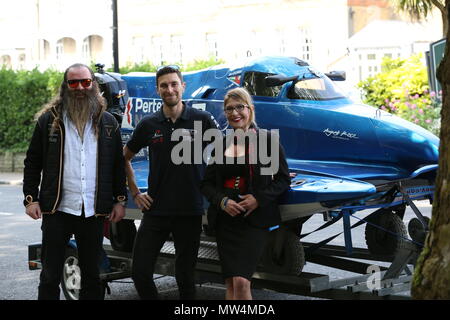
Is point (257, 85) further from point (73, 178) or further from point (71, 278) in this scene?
point (73, 178)

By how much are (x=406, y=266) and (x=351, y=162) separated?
49.8 inches

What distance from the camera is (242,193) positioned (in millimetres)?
6387

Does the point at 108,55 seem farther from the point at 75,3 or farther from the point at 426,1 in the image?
the point at 426,1

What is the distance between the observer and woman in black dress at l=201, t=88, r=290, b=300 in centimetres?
628

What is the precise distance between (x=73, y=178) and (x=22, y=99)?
2427 cm

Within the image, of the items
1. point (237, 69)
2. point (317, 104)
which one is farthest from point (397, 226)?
point (237, 69)

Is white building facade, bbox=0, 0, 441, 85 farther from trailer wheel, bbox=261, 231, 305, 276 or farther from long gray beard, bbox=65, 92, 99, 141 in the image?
long gray beard, bbox=65, 92, 99, 141

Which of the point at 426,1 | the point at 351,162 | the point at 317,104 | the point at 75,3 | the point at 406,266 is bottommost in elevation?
the point at 406,266

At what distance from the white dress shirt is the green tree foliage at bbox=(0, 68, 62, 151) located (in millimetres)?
23484

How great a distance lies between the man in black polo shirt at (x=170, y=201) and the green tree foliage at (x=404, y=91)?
15.5 meters

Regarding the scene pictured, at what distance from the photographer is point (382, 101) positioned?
25281 mm

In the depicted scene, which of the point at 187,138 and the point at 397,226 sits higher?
the point at 187,138

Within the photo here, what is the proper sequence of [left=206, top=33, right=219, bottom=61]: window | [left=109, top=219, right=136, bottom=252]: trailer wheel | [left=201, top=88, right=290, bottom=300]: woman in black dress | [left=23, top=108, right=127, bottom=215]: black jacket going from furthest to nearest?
[left=206, top=33, right=219, bottom=61]: window, [left=109, top=219, right=136, bottom=252]: trailer wheel, [left=23, top=108, right=127, bottom=215]: black jacket, [left=201, top=88, right=290, bottom=300]: woman in black dress

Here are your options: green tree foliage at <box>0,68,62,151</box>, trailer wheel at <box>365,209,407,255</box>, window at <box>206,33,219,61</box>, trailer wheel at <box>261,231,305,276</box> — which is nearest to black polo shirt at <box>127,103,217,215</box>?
trailer wheel at <box>261,231,305,276</box>
